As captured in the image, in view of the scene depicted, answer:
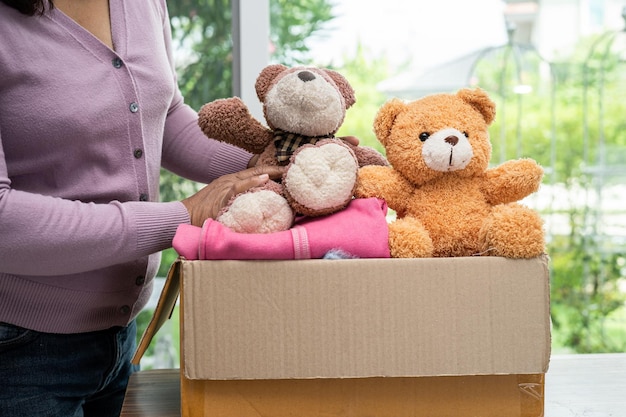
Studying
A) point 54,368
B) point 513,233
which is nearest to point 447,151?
point 513,233

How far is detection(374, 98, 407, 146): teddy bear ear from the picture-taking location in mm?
782

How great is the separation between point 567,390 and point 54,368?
662 mm

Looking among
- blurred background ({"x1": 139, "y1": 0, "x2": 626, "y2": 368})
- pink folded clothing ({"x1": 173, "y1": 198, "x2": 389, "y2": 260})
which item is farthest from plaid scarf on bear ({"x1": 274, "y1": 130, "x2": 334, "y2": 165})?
blurred background ({"x1": 139, "y1": 0, "x2": 626, "y2": 368})

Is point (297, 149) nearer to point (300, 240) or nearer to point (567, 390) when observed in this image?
point (300, 240)

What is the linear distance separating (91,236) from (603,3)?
6.69ft

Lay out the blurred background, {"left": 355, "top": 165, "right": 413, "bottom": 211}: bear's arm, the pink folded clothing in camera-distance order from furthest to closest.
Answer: the blurred background → {"left": 355, "top": 165, "right": 413, "bottom": 211}: bear's arm → the pink folded clothing

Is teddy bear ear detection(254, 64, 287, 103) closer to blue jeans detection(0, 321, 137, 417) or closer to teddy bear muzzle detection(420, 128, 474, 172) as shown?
teddy bear muzzle detection(420, 128, 474, 172)

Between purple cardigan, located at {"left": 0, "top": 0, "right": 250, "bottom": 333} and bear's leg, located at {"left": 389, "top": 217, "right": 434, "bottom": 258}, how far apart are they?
26 cm

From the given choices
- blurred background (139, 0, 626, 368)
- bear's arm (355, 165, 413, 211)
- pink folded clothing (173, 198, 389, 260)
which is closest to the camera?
pink folded clothing (173, 198, 389, 260)

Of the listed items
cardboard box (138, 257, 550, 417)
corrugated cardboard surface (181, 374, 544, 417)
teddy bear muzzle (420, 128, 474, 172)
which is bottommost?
corrugated cardboard surface (181, 374, 544, 417)

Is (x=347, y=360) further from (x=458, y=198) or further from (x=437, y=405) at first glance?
(x=458, y=198)

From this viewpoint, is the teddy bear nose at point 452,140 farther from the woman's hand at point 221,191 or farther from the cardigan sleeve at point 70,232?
the cardigan sleeve at point 70,232

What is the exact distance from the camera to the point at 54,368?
83 centimetres

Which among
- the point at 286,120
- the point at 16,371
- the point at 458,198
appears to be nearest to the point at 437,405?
the point at 458,198
